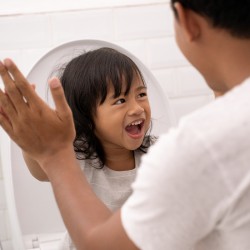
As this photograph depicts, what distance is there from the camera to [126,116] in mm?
960

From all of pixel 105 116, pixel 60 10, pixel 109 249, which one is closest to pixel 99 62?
pixel 105 116

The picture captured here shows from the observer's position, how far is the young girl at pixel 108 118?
0.96 m

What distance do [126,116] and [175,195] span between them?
0.52 metres

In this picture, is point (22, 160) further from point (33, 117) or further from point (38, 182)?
point (33, 117)

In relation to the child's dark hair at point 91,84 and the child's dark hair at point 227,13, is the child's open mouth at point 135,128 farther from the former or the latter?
the child's dark hair at point 227,13

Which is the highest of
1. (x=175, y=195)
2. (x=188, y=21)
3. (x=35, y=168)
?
(x=188, y=21)

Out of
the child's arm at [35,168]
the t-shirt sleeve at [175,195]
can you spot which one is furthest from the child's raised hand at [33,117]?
the child's arm at [35,168]

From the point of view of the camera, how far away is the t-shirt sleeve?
44cm

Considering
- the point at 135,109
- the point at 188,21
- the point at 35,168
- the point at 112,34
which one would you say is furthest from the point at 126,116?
the point at 188,21

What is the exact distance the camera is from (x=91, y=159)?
983 mm

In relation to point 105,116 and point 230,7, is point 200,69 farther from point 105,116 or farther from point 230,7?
point 105,116

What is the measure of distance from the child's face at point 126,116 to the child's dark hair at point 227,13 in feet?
1.58

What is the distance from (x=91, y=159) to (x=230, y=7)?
59cm

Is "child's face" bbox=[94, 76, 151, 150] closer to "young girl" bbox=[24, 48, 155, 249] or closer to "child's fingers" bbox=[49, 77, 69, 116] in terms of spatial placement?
"young girl" bbox=[24, 48, 155, 249]
